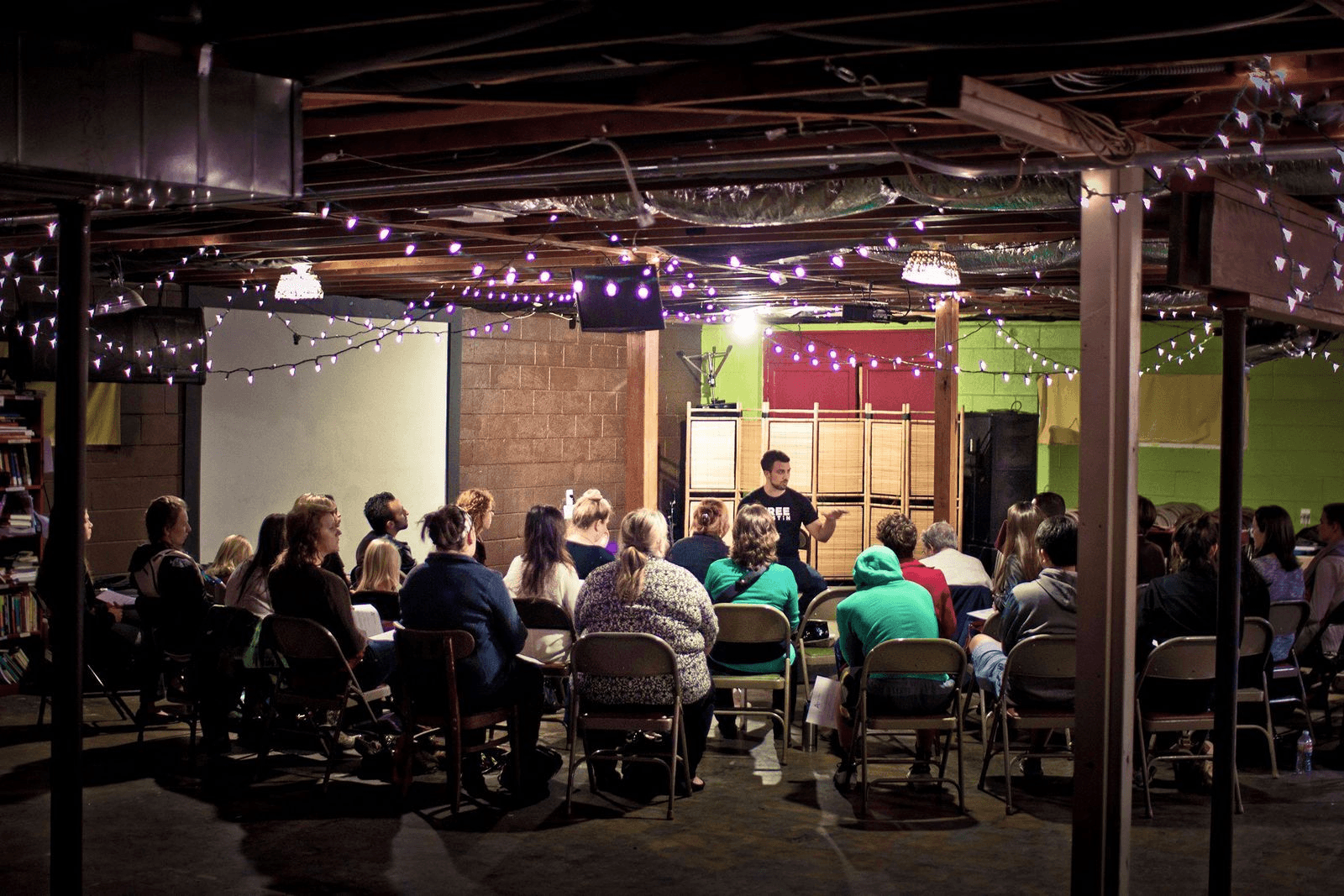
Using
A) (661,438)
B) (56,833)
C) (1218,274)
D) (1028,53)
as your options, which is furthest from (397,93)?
(661,438)

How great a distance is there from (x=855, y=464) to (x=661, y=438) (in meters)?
2.69

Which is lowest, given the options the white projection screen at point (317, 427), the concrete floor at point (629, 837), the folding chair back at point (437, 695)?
the concrete floor at point (629, 837)

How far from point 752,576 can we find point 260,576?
228cm

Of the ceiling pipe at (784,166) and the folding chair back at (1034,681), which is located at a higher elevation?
the ceiling pipe at (784,166)

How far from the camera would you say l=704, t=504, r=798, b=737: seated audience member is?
6.18m

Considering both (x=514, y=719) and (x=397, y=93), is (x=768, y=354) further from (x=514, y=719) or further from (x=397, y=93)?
(x=397, y=93)

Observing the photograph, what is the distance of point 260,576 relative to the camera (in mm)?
6074

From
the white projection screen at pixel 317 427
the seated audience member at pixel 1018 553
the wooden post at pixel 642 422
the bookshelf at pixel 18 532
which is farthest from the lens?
the white projection screen at pixel 317 427

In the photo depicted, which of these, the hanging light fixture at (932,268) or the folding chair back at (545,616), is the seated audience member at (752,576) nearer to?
the folding chair back at (545,616)

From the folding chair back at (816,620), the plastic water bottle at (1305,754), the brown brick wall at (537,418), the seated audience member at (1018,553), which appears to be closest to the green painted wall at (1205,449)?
the brown brick wall at (537,418)

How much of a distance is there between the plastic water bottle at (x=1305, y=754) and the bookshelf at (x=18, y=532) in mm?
6865

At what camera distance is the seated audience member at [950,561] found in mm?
6852

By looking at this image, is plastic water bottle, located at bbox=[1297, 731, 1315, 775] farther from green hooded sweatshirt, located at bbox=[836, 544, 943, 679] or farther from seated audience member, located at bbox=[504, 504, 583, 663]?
seated audience member, located at bbox=[504, 504, 583, 663]

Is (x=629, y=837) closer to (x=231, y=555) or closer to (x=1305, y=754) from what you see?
(x=231, y=555)
